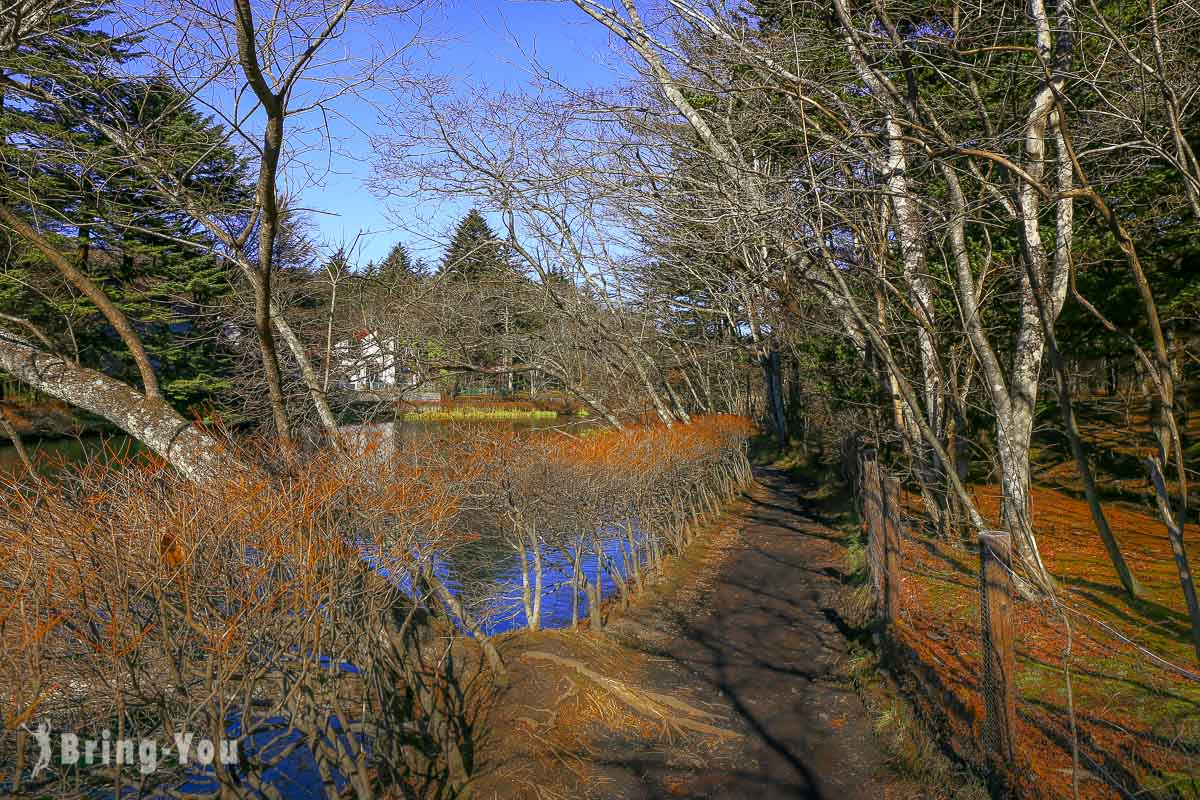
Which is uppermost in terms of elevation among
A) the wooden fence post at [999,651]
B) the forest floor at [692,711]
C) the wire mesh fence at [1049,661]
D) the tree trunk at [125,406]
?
the tree trunk at [125,406]

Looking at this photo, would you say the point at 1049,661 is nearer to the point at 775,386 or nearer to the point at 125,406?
the point at 125,406

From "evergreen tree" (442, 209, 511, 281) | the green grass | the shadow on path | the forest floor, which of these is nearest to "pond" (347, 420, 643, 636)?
the forest floor

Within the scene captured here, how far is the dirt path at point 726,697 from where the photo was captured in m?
5.37

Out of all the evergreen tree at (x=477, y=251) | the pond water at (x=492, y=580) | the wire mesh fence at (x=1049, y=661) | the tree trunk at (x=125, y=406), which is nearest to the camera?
the wire mesh fence at (x=1049, y=661)

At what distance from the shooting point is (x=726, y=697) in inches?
265

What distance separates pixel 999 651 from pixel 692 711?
2.87 m

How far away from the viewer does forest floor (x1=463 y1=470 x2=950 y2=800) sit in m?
5.38

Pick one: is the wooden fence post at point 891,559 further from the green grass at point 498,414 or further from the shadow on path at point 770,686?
the green grass at point 498,414

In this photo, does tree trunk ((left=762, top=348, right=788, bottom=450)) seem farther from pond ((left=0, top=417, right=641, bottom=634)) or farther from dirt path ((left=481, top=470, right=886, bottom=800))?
dirt path ((left=481, top=470, right=886, bottom=800))

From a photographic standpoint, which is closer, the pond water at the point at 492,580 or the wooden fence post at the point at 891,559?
the pond water at the point at 492,580

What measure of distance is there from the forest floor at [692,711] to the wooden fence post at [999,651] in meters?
0.79

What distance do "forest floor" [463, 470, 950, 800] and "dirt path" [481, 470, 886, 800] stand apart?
0.04 feet

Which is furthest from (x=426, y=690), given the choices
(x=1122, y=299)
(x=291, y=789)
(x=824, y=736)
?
(x=1122, y=299)

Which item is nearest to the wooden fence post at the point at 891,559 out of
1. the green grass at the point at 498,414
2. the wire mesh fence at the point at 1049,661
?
the wire mesh fence at the point at 1049,661
